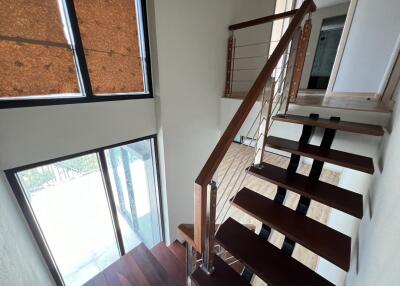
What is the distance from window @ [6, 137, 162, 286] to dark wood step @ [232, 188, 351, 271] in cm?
150

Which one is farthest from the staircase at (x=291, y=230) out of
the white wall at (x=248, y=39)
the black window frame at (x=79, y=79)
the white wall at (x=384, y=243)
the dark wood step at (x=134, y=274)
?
the white wall at (x=248, y=39)

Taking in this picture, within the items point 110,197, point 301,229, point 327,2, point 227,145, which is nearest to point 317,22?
point 327,2

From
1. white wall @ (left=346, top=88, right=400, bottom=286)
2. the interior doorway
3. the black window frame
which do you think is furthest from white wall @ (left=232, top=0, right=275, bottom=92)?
the interior doorway

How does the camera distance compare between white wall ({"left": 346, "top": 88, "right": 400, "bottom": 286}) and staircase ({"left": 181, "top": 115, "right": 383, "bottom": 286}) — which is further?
staircase ({"left": 181, "top": 115, "right": 383, "bottom": 286})

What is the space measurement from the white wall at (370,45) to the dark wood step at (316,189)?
6.33 ft

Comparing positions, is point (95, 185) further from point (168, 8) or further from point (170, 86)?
point (168, 8)

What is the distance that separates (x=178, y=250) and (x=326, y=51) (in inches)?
249

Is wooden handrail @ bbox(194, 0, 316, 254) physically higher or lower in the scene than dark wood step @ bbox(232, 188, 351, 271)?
higher

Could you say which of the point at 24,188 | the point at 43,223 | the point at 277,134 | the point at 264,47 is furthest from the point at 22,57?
the point at 264,47

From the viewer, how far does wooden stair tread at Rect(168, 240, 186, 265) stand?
259 cm

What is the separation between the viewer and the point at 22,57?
1269 millimetres

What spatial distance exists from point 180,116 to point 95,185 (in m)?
1.32

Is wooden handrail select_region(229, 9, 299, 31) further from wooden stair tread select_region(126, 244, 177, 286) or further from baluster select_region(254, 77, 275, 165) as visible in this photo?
wooden stair tread select_region(126, 244, 177, 286)

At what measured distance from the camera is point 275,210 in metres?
1.17
